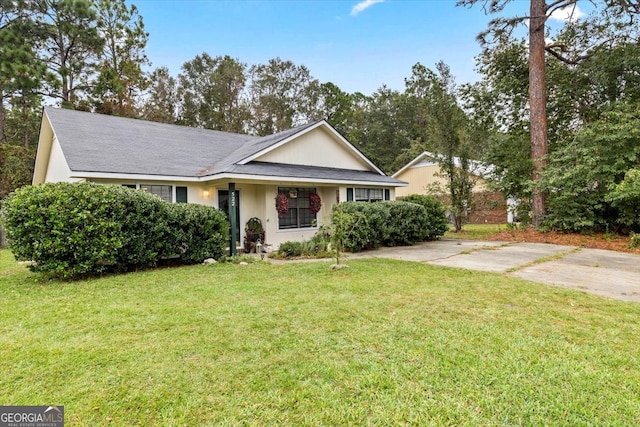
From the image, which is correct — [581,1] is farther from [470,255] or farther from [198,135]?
[198,135]

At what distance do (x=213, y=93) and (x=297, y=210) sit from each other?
22248 mm

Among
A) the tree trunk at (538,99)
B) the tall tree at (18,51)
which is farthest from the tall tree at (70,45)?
the tree trunk at (538,99)

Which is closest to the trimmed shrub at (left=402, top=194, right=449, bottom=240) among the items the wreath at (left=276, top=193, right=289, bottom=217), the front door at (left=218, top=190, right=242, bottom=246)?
the wreath at (left=276, top=193, right=289, bottom=217)

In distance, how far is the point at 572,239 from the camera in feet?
33.4

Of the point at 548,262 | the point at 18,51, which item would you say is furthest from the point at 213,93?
the point at 548,262

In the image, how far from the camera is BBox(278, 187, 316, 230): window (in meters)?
11.1

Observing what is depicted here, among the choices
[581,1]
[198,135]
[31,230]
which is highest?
[581,1]

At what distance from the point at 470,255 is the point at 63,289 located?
8739 mm

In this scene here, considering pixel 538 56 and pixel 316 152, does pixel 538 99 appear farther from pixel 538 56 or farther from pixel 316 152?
pixel 316 152

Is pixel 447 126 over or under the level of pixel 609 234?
over

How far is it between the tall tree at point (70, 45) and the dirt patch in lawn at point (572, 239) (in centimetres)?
2258

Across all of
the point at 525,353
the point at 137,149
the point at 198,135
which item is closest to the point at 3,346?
the point at 525,353

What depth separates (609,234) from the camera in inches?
404

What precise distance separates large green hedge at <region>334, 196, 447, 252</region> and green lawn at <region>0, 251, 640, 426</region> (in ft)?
13.7
